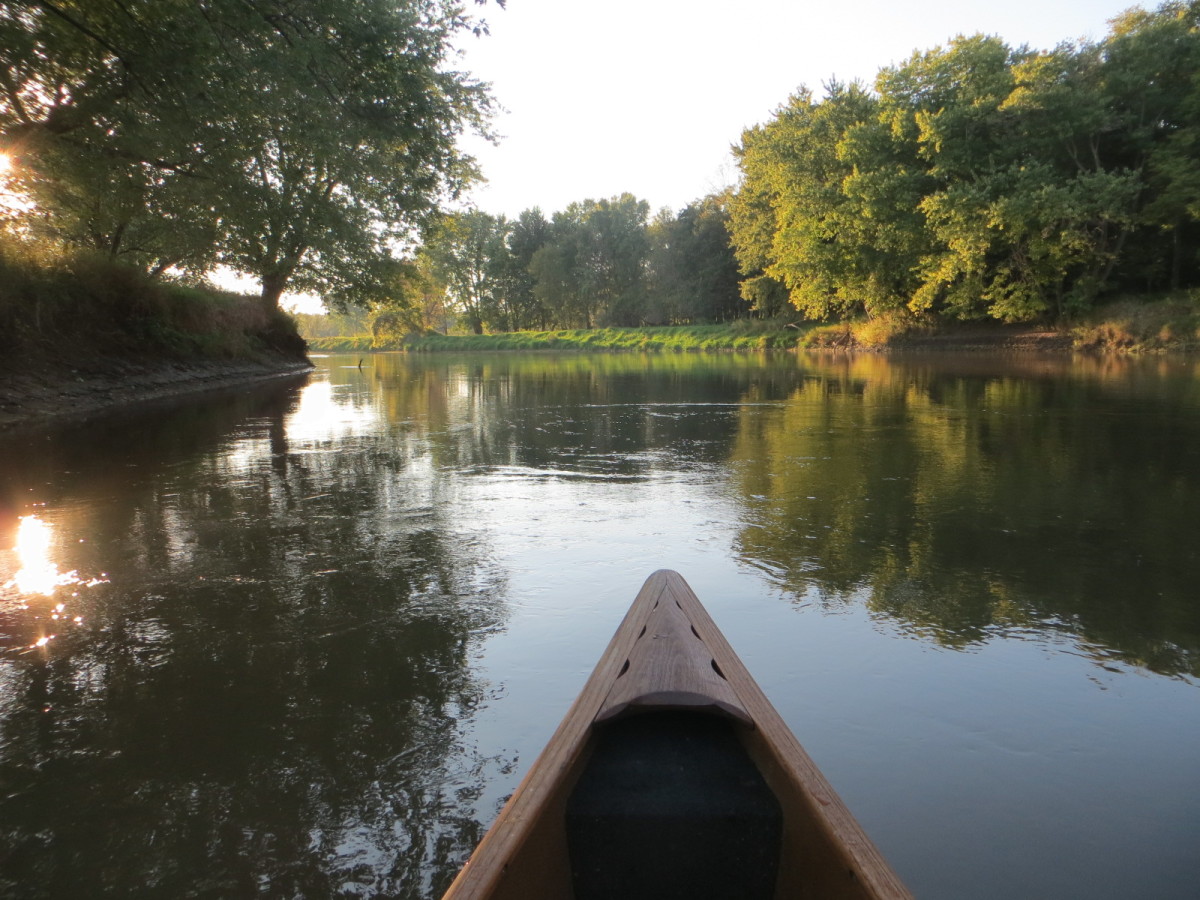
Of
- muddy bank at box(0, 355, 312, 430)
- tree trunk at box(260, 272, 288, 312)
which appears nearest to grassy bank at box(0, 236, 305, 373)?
muddy bank at box(0, 355, 312, 430)

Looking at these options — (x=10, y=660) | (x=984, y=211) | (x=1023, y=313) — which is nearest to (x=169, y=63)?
(x=10, y=660)

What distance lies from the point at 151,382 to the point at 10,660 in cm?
1671

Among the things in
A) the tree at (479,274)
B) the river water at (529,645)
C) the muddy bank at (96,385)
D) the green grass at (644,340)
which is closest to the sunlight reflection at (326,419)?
the river water at (529,645)

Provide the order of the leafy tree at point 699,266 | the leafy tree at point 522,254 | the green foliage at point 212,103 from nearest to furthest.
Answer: the green foliage at point 212,103 → the leafy tree at point 699,266 → the leafy tree at point 522,254

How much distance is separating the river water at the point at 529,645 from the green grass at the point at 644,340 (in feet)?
140

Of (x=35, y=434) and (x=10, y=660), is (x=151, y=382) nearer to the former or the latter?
(x=35, y=434)

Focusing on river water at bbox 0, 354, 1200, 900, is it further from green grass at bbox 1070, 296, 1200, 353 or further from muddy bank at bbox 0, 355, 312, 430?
green grass at bbox 1070, 296, 1200, 353

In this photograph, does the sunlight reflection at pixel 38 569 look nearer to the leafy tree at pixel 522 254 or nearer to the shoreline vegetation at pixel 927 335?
the shoreline vegetation at pixel 927 335

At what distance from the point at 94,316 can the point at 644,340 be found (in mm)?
46780

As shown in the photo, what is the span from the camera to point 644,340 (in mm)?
61312

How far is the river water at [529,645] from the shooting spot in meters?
2.53

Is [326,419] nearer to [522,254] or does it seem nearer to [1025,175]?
[1025,175]

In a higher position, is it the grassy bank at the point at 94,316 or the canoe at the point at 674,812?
the grassy bank at the point at 94,316

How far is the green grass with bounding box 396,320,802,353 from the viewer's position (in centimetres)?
5188
